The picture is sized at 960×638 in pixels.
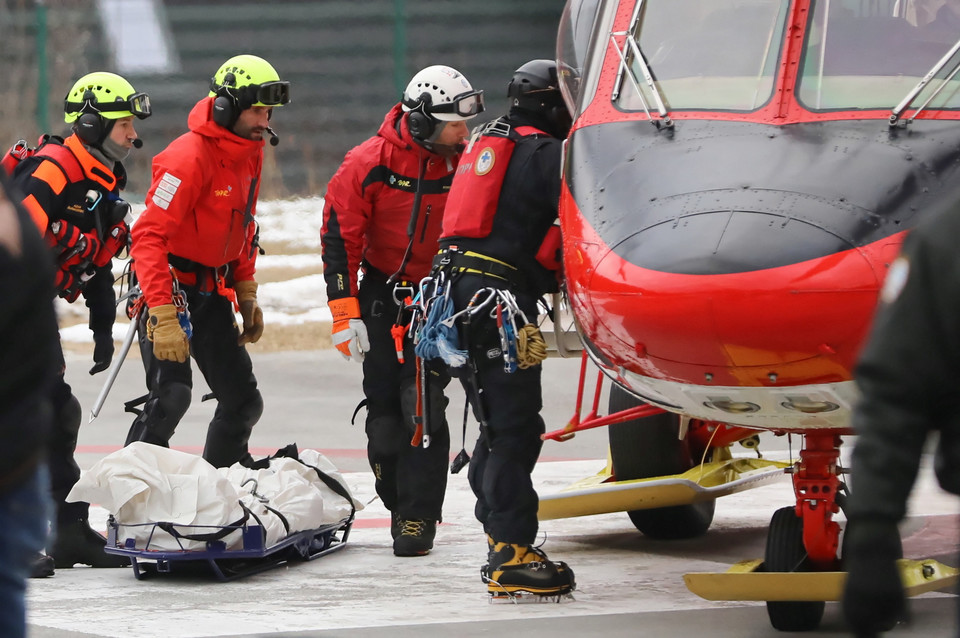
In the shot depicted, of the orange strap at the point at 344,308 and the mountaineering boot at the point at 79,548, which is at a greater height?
the orange strap at the point at 344,308

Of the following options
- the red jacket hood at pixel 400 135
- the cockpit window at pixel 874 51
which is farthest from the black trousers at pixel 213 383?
the cockpit window at pixel 874 51

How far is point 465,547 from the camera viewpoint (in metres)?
6.84

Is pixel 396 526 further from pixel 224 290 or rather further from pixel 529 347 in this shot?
pixel 529 347

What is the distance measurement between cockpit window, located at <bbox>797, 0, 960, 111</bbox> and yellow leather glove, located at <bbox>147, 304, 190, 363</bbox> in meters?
2.99

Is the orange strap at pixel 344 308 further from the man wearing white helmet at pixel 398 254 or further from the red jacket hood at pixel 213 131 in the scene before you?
the red jacket hood at pixel 213 131

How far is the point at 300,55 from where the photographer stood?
57.0 ft

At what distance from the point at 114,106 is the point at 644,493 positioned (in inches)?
117

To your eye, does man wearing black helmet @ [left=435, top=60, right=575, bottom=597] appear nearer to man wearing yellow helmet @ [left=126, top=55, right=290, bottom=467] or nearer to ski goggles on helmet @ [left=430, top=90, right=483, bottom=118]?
ski goggles on helmet @ [left=430, top=90, right=483, bottom=118]

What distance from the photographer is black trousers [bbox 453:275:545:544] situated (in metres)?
5.55

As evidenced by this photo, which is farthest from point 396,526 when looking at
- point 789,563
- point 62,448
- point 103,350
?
point 789,563

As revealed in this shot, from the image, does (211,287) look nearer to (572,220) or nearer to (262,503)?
(262,503)

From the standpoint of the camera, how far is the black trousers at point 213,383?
6.71 m

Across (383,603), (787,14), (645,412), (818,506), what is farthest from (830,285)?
(383,603)

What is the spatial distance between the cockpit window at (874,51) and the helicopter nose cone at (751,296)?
2.47ft
